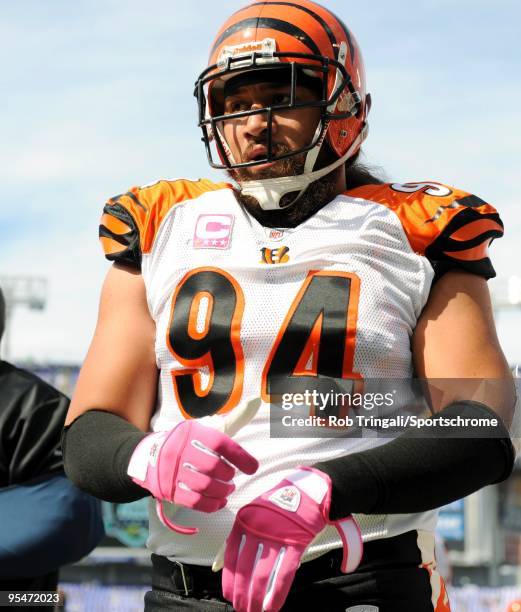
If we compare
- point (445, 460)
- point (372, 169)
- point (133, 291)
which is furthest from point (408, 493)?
point (372, 169)

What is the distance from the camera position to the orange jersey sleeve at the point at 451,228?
8.14 ft

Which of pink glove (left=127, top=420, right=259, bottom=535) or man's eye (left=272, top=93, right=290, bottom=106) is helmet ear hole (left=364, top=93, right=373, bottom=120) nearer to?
man's eye (left=272, top=93, right=290, bottom=106)

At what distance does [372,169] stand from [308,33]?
0.48 meters

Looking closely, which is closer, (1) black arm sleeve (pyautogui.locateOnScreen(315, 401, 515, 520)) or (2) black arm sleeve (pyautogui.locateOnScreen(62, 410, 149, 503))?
(1) black arm sleeve (pyautogui.locateOnScreen(315, 401, 515, 520))

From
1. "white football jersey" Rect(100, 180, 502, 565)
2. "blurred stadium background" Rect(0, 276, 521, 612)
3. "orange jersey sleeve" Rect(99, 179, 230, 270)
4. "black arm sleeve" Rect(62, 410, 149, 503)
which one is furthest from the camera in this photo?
"blurred stadium background" Rect(0, 276, 521, 612)

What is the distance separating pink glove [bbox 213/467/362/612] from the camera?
6.43 ft

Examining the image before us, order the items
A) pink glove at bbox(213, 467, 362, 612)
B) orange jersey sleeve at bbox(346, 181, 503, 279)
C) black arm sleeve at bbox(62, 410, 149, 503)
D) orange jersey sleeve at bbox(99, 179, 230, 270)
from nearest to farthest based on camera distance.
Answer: pink glove at bbox(213, 467, 362, 612)
black arm sleeve at bbox(62, 410, 149, 503)
orange jersey sleeve at bbox(346, 181, 503, 279)
orange jersey sleeve at bbox(99, 179, 230, 270)

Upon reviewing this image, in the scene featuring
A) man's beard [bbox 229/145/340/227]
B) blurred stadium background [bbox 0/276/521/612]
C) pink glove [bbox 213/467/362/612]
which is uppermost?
man's beard [bbox 229/145/340/227]

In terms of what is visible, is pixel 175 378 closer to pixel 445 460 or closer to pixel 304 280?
pixel 304 280

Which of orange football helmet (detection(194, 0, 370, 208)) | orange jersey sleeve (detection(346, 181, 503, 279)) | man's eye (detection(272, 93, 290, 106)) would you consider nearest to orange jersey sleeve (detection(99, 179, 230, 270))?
orange football helmet (detection(194, 0, 370, 208))

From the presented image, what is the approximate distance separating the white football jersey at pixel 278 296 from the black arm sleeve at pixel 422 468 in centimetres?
17

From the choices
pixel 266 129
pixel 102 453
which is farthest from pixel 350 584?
pixel 266 129

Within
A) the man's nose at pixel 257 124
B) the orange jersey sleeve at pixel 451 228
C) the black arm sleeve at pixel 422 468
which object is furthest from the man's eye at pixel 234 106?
the black arm sleeve at pixel 422 468

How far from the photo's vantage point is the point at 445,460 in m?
2.16
